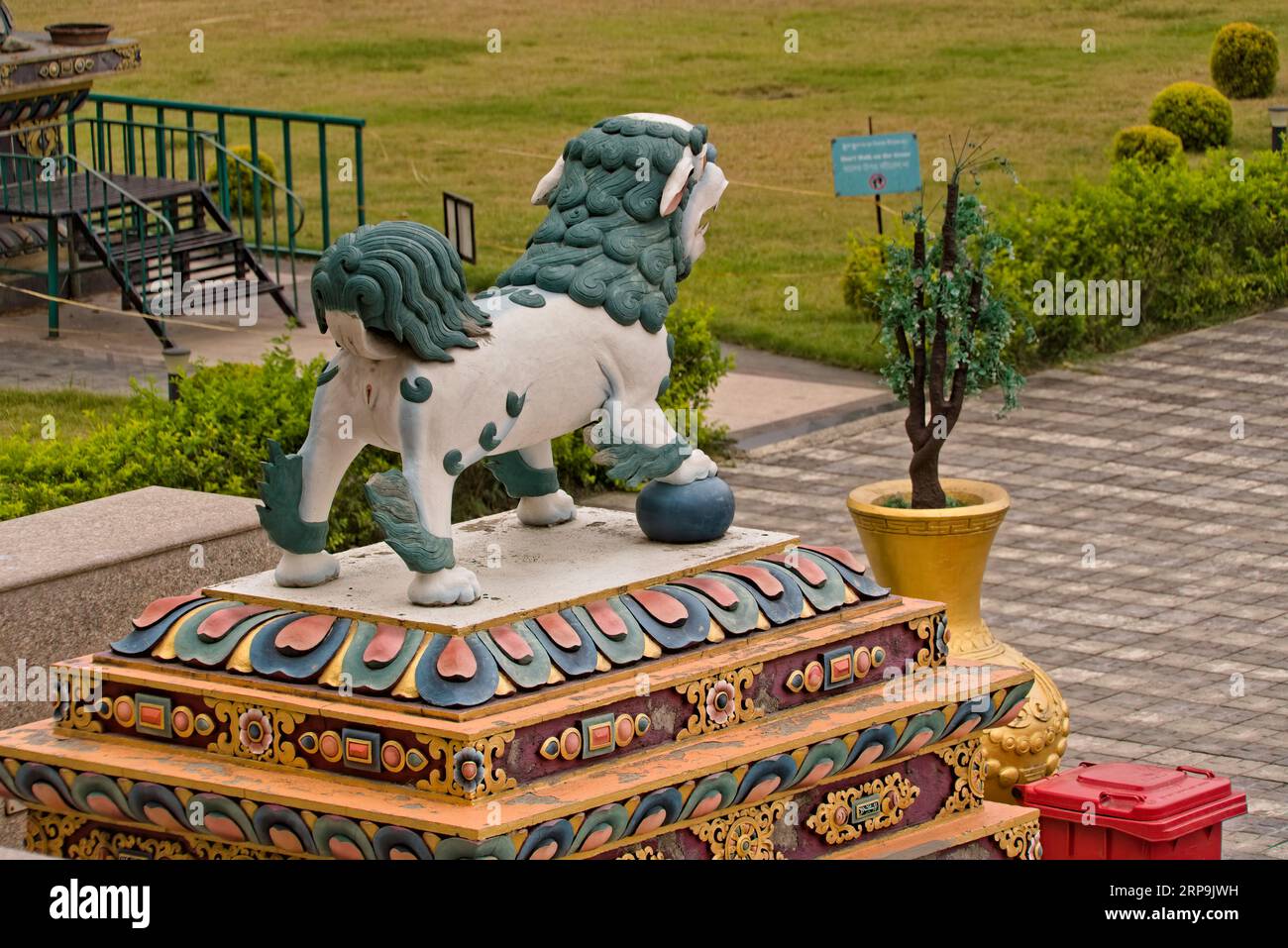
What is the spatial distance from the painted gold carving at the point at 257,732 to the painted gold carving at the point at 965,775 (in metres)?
1.76

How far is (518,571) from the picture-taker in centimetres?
584

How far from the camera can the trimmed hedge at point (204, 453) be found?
9.30 metres

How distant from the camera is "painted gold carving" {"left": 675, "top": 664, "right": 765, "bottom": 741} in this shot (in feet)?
18.6

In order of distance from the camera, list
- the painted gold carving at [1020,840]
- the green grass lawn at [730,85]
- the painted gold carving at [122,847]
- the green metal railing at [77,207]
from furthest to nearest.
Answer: the green grass lawn at [730,85] → the green metal railing at [77,207] → the painted gold carving at [1020,840] → the painted gold carving at [122,847]

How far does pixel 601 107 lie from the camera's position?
25.2 metres

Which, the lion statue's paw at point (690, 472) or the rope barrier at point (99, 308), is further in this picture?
the rope barrier at point (99, 308)

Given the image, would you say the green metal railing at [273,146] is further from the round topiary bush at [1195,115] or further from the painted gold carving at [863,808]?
the painted gold carving at [863,808]

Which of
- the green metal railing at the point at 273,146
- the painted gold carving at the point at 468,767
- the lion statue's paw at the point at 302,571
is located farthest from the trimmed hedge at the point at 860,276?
the painted gold carving at the point at 468,767

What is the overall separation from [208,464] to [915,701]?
4.46 metres

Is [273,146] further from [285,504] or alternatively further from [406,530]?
[406,530]

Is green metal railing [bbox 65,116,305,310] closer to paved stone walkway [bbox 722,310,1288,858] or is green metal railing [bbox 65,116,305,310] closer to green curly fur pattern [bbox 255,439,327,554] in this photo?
paved stone walkway [bbox 722,310,1288,858]

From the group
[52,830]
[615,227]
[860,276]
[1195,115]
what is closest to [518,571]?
[615,227]

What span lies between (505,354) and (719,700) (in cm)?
98

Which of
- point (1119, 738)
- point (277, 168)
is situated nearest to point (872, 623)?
point (1119, 738)
